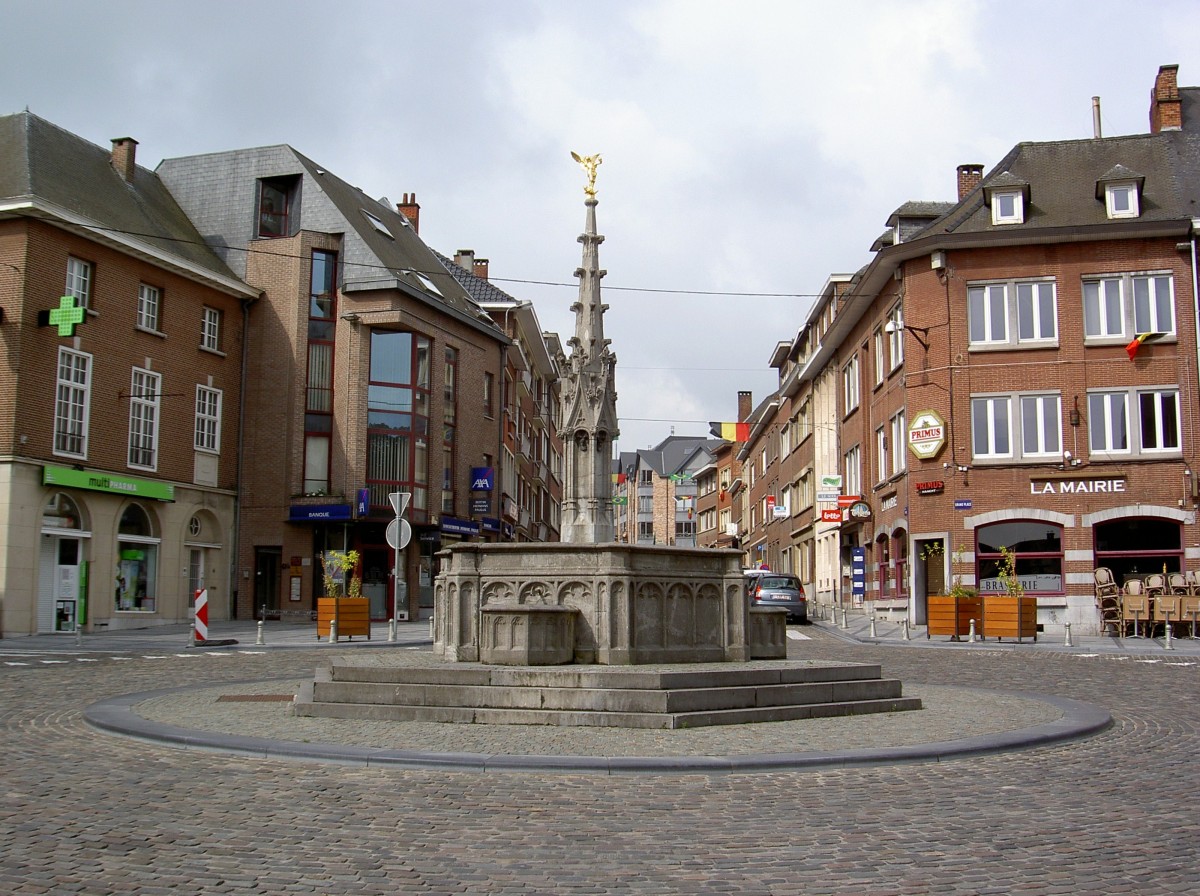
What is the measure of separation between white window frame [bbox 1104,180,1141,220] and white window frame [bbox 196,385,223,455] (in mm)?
26658

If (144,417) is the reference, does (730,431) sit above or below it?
above

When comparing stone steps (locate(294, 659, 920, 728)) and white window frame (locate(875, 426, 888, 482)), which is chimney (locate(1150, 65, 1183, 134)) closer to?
white window frame (locate(875, 426, 888, 482))

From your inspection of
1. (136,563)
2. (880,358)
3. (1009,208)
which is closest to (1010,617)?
(1009,208)

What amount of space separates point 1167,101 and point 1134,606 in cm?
1682

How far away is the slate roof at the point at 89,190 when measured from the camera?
30.0 meters

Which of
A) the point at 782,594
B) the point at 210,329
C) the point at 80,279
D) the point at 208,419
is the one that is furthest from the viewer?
the point at 210,329

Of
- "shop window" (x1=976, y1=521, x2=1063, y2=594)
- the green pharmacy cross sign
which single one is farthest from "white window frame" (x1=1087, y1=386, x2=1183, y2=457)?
the green pharmacy cross sign

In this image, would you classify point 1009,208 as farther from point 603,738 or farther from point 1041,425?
point 603,738

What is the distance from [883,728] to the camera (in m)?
10.9

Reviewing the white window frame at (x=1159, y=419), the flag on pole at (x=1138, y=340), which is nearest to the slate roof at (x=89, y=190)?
the flag on pole at (x=1138, y=340)

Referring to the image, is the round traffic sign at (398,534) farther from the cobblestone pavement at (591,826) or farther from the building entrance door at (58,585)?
the cobblestone pavement at (591,826)

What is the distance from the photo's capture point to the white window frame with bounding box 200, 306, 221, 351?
119ft

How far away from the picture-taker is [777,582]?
36094mm

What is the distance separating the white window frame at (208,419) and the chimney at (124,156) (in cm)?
721
